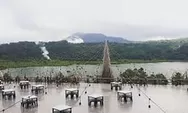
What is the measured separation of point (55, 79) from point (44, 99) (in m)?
4.39

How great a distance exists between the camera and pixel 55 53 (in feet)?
164

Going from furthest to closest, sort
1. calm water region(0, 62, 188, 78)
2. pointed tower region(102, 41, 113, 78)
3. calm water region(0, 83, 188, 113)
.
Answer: calm water region(0, 62, 188, 78) → pointed tower region(102, 41, 113, 78) → calm water region(0, 83, 188, 113)

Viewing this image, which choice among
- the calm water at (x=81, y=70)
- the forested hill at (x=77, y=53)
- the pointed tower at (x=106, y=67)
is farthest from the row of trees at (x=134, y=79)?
the forested hill at (x=77, y=53)

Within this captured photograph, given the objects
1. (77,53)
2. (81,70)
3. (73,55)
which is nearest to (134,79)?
(81,70)

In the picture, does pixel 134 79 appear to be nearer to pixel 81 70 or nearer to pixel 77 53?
pixel 81 70

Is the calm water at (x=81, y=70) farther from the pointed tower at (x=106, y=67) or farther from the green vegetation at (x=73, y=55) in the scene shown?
the green vegetation at (x=73, y=55)

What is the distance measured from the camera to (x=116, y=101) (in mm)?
12078

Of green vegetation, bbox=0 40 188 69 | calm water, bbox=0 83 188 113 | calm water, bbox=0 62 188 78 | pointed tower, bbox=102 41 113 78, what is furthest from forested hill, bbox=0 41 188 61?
calm water, bbox=0 83 188 113

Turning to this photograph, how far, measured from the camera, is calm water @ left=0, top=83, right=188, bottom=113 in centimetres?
1062

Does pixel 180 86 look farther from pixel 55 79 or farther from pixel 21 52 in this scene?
pixel 21 52

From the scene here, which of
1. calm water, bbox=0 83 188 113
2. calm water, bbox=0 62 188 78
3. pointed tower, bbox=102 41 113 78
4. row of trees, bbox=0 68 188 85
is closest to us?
calm water, bbox=0 83 188 113

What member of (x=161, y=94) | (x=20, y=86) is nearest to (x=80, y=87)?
(x=20, y=86)

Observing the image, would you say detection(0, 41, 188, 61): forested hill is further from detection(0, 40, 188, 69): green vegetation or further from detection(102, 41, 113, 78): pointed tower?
detection(102, 41, 113, 78): pointed tower

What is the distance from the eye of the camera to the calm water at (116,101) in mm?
10617
